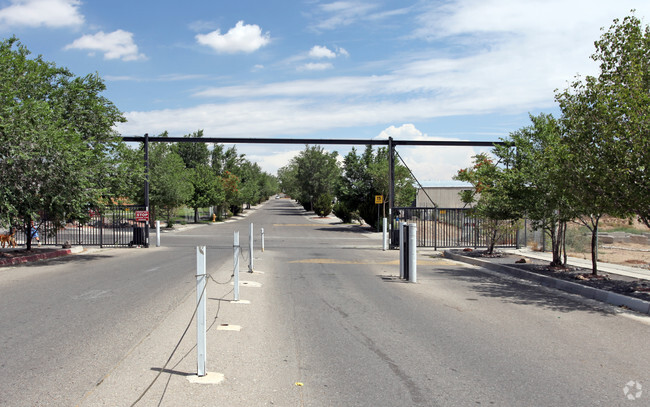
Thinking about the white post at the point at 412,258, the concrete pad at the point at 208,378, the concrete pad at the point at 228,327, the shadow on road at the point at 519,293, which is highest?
the white post at the point at 412,258

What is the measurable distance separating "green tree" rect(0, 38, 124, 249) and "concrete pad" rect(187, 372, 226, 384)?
12.3 metres

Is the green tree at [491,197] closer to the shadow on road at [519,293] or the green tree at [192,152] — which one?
the shadow on road at [519,293]

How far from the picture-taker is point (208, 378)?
17.0 feet

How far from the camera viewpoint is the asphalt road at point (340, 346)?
482 centimetres

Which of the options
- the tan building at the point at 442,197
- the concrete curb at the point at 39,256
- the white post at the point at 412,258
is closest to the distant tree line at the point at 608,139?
the white post at the point at 412,258

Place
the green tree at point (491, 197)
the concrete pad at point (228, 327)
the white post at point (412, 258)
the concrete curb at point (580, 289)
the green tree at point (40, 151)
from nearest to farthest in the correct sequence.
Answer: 1. the concrete pad at point (228, 327)
2. the concrete curb at point (580, 289)
3. the white post at point (412, 258)
4. the green tree at point (40, 151)
5. the green tree at point (491, 197)

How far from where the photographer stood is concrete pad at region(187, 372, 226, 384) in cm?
509

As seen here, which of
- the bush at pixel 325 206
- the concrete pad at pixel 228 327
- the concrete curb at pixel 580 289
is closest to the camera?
the concrete pad at pixel 228 327

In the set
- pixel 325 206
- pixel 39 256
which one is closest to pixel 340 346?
pixel 39 256

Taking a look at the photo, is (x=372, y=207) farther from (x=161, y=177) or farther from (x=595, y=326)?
(x=595, y=326)

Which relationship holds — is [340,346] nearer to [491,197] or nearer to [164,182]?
[491,197]

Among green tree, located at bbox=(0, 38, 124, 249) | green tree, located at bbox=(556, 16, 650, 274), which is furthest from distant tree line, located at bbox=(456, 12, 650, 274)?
green tree, located at bbox=(0, 38, 124, 249)

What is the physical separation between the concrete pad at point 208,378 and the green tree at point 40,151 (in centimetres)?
1231

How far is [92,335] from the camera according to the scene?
6.93 metres
